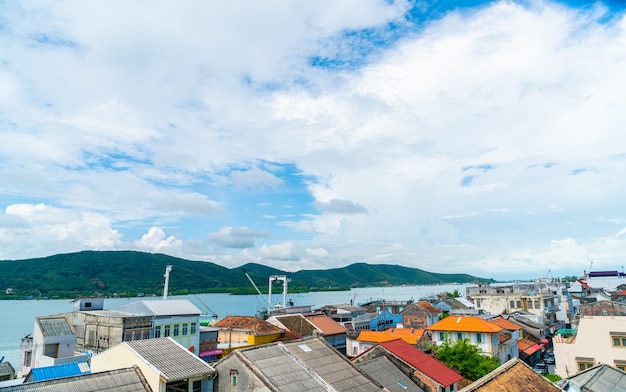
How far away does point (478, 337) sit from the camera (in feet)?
135

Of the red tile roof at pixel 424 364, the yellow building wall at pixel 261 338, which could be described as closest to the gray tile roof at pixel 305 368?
the red tile roof at pixel 424 364

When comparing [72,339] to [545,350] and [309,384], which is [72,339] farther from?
[545,350]

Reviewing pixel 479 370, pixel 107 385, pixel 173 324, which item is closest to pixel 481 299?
pixel 479 370

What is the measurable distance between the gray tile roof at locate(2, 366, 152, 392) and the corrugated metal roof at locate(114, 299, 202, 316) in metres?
19.3

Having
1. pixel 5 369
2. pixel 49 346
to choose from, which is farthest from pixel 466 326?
pixel 5 369

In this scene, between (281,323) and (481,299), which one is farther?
(481,299)

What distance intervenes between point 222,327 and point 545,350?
44843 mm

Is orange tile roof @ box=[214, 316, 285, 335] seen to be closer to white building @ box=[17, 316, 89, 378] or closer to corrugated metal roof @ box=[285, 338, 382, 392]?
white building @ box=[17, 316, 89, 378]

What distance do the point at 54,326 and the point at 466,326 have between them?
39332mm

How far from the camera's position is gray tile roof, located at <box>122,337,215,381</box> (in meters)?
20.1

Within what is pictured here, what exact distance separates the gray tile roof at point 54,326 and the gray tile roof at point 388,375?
28.5 metres

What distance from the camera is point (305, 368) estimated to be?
72.4 feet

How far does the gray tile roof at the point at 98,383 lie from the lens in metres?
17.1

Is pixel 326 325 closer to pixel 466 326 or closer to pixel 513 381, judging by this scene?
pixel 466 326
